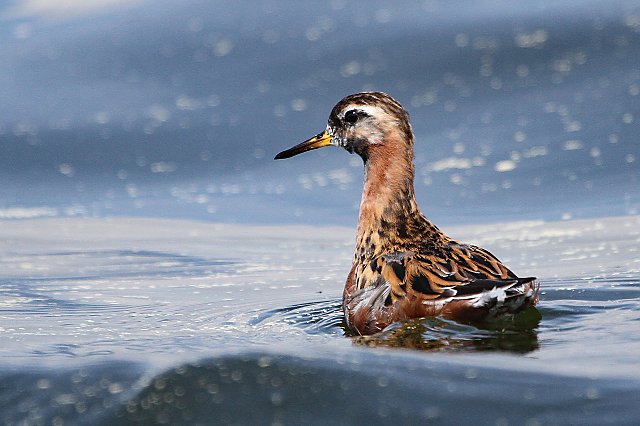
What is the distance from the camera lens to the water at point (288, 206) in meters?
5.02

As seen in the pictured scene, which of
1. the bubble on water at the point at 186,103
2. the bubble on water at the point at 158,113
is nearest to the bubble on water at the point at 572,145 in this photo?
the bubble on water at the point at 186,103

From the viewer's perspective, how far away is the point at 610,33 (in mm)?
12586

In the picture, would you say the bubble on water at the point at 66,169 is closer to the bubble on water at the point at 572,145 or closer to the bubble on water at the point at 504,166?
the bubble on water at the point at 504,166

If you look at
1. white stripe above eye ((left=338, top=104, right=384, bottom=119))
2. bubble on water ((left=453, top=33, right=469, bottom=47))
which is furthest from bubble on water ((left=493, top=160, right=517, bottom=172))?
white stripe above eye ((left=338, top=104, right=384, bottom=119))

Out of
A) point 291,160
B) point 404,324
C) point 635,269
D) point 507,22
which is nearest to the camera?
point 404,324

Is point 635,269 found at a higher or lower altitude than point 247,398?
higher

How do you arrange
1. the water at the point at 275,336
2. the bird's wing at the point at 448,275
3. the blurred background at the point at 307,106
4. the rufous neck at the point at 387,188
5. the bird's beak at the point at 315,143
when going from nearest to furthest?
the water at the point at 275,336, the bird's wing at the point at 448,275, the rufous neck at the point at 387,188, the bird's beak at the point at 315,143, the blurred background at the point at 307,106

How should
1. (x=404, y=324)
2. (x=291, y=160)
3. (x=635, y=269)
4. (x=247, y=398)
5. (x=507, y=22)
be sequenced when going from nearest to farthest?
(x=247, y=398)
(x=404, y=324)
(x=635, y=269)
(x=291, y=160)
(x=507, y=22)

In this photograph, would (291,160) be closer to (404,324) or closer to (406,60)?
(406,60)

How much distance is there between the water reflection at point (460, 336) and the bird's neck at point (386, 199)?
3.58 ft

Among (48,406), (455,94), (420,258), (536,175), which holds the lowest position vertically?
(48,406)

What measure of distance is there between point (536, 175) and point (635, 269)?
2956 millimetres

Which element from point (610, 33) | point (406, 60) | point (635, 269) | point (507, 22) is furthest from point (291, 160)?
point (635, 269)

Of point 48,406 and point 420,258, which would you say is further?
point 420,258
